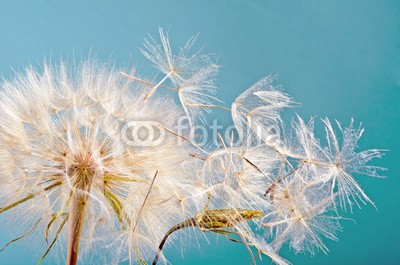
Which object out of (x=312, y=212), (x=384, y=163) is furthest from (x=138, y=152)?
(x=384, y=163)

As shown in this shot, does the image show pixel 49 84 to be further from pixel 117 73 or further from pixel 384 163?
pixel 384 163

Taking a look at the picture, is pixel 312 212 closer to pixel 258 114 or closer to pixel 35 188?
pixel 258 114

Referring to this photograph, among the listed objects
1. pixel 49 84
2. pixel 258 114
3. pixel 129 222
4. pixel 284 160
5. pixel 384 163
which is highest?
pixel 384 163

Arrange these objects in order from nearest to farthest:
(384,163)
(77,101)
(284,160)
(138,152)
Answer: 1. (284,160)
2. (138,152)
3. (77,101)
4. (384,163)

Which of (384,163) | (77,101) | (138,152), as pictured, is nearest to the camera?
(138,152)

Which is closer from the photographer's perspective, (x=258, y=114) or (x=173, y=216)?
(x=258, y=114)

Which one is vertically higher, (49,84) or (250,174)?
(49,84)
